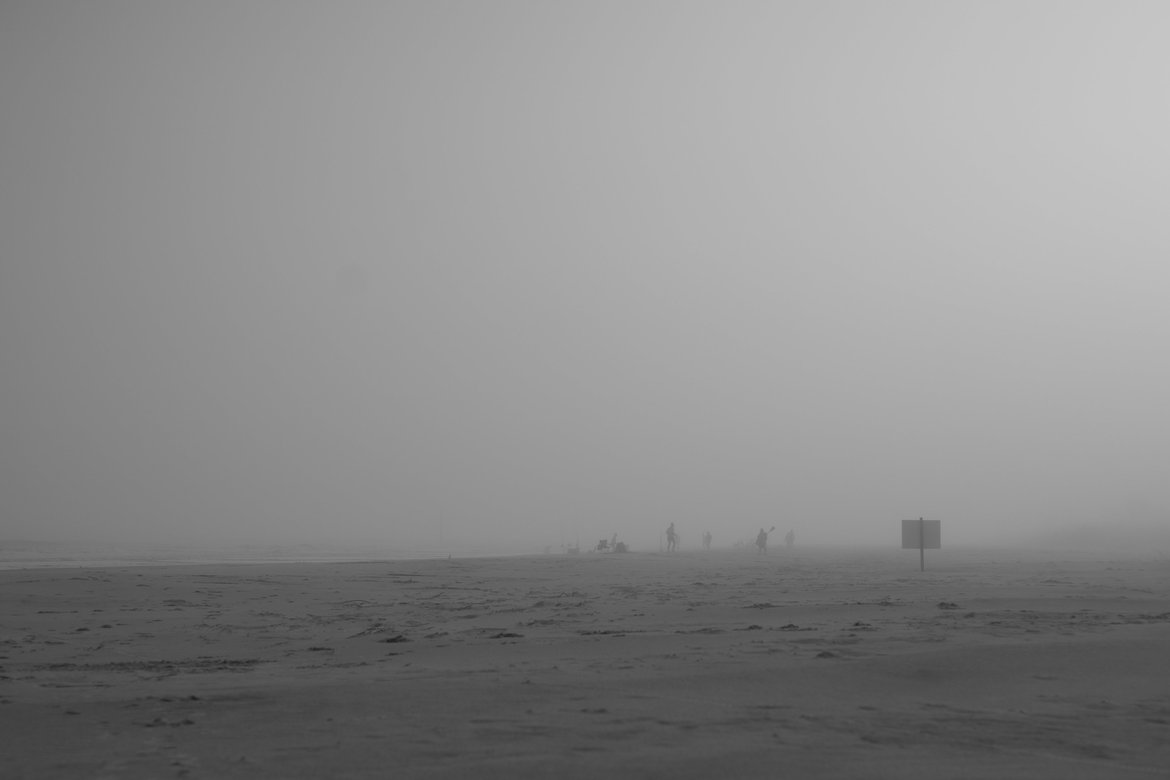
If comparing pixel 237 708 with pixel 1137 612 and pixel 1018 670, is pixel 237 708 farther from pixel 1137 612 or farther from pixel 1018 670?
pixel 1137 612

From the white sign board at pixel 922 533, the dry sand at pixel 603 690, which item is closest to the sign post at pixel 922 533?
the white sign board at pixel 922 533

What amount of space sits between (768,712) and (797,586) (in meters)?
11.3

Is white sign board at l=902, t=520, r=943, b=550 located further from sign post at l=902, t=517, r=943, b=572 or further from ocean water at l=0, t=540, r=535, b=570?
ocean water at l=0, t=540, r=535, b=570

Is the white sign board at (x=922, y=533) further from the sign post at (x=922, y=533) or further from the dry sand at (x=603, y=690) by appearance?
the dry sand at (x=603, y=690)

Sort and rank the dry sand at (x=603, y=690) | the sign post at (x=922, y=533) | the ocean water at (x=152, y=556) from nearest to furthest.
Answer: the dry sand at (x=603, y=690) → the sign post at (x=922, y=533) → the ocean water at (x=152, y=556)

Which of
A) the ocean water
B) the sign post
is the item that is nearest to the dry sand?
the sign post

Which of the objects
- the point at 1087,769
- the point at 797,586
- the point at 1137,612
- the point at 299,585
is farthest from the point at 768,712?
the point at 299,585

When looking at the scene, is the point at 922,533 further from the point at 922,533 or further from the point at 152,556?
the point at 152,556

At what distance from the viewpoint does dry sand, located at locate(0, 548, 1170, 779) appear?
4.41 m

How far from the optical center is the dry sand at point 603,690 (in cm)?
441

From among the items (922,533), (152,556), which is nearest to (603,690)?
(922,533)

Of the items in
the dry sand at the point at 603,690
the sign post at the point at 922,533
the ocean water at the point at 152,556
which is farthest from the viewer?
the ocean water at the point at 152,556

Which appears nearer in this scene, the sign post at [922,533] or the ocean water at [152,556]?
the sign post at [922,533]

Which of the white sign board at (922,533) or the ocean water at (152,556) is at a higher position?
the white sign board at (922,533)
